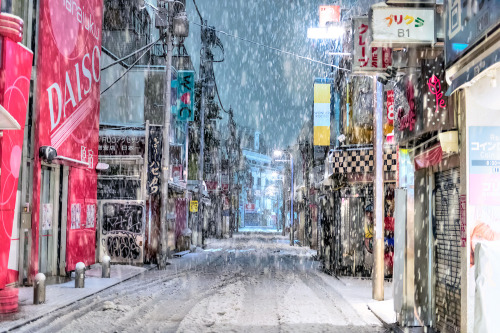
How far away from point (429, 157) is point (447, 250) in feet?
5.30

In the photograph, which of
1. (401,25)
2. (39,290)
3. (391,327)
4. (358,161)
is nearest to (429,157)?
(401,25)

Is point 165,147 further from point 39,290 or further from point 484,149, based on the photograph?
point 484,149

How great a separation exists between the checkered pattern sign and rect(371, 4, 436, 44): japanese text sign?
9713 mm

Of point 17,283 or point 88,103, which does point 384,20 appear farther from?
point 88,103

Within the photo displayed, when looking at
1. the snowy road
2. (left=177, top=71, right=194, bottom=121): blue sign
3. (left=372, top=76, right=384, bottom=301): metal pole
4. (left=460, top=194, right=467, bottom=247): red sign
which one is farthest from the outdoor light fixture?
(left=177, top=71, right=194, bottom=121): blue sign

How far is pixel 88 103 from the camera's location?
20.4 m

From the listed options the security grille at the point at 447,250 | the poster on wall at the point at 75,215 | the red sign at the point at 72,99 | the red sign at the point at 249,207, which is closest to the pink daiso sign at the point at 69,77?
the red sign at the point at 72,99

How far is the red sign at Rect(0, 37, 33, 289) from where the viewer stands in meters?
13.1

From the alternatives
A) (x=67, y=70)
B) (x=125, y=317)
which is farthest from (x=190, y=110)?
(x=125, y=317)

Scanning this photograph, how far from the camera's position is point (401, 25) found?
9406 millimetres

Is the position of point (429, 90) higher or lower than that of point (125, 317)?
higher

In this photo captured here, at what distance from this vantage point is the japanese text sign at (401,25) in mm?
9398

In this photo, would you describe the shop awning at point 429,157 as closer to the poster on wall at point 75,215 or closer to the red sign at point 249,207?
the poster on wall at point 75,215

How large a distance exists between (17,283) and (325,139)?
613 inches
